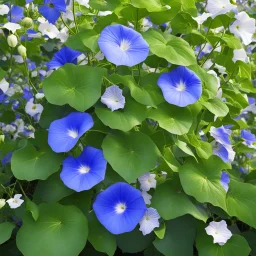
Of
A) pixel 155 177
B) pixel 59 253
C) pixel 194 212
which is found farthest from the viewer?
pixel 155 177

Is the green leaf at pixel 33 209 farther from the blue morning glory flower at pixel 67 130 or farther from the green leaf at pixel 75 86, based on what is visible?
the green leaf at pixel 75 86

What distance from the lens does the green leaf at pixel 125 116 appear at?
138 cm

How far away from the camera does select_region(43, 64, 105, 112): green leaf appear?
4.58 feet

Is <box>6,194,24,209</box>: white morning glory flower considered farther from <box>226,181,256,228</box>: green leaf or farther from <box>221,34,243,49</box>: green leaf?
<box>221,34,243,49</box>: green leaf

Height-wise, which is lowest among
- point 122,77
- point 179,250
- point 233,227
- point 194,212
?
point 233,227

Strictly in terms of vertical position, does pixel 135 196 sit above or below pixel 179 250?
above

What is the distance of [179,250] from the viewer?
1465 millimetres

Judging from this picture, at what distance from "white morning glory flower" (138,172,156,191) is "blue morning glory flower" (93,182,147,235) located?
0.10 m

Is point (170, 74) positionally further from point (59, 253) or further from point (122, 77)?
point (59, 253)

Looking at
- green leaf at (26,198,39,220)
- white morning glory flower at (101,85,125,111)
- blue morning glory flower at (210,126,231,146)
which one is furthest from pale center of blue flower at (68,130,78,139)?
blue morning glory flower at (210,126,231,146)

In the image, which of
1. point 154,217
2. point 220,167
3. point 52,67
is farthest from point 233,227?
point 52,67

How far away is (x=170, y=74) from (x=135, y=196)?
374 mm

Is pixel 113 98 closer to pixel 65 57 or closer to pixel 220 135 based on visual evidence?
pixel 65 57

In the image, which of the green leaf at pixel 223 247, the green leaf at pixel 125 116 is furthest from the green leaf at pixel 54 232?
the green leaf at pixel 223 247
